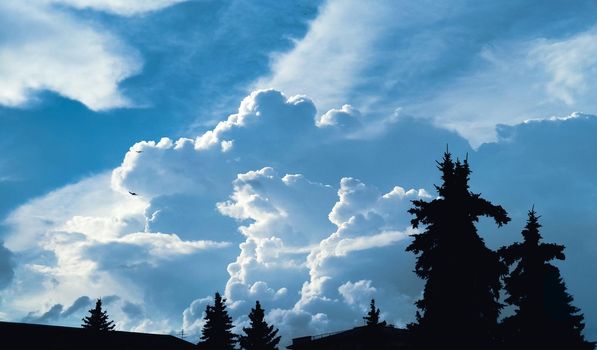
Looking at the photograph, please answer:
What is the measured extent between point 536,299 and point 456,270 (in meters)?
8.74

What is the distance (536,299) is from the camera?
99.9 ft

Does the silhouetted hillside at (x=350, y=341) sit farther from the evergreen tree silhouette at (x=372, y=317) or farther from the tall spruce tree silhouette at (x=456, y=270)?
the tall spruce tree silhouette at (x=456, y=270)

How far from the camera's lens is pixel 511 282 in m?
31.0

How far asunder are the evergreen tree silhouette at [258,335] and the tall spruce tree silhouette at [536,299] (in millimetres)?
24779

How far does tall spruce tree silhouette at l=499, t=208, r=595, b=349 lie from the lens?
98.8 feet

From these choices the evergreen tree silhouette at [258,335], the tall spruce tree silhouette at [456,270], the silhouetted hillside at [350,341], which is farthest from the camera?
the silhouetted hillside at [350,341]

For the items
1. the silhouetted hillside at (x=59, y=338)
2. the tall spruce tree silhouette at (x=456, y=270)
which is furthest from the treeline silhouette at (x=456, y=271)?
the silhouetted hillside at (x=59, y=338)

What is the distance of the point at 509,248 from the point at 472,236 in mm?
7459

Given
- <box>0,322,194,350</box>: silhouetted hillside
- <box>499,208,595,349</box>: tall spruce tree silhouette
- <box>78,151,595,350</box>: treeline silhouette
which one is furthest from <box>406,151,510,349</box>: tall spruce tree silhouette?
<box>0,322,194,350</box>: silhouetted hillside

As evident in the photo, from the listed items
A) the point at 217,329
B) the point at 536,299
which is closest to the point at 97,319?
the point at 217,329

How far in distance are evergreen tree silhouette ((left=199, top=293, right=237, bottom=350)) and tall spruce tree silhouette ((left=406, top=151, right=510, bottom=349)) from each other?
95.8 feet

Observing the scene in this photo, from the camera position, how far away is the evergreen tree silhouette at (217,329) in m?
50.7

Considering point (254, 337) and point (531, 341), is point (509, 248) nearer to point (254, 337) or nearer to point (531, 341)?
point (531, 341)

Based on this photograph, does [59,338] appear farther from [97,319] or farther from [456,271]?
[456,271]
